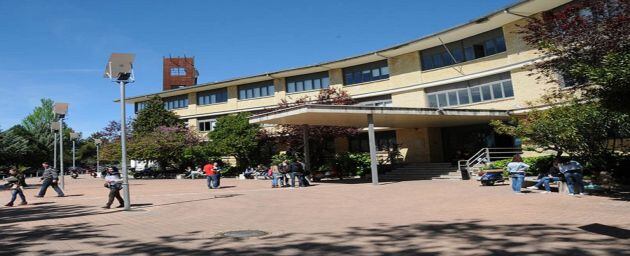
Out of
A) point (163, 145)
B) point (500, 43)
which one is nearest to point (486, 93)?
point (500, 43)

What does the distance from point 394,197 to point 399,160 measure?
16586 millimetres

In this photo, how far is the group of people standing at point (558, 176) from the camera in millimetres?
13438

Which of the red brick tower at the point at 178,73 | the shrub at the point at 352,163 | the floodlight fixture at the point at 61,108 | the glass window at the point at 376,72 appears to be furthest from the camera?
the red brick tower at the point at 178,73

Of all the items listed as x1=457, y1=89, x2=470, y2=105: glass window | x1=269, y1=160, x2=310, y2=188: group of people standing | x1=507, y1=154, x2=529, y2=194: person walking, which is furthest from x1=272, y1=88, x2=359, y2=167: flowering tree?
x1=507, y1=154, x2=529, y2=194: person walking

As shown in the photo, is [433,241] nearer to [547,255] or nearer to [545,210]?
[547,255]

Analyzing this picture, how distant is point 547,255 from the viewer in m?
5.99

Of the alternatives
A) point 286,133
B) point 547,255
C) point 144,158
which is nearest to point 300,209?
point 547,255

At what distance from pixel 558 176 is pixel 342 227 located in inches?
356

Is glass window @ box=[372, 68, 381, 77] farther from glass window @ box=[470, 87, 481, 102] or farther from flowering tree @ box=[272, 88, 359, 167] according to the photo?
glass window @ box=[470, 87, 481, 102]

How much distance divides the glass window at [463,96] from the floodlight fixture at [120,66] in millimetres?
21031

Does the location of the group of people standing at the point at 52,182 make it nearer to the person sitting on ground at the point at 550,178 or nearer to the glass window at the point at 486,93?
the person sitting on ground at the point at 550,178

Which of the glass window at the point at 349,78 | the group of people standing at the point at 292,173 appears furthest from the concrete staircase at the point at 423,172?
the glass window at the point at 349,78

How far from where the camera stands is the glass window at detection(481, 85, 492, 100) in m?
27.2

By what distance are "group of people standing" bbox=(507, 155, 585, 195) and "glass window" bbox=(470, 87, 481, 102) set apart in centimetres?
1293
